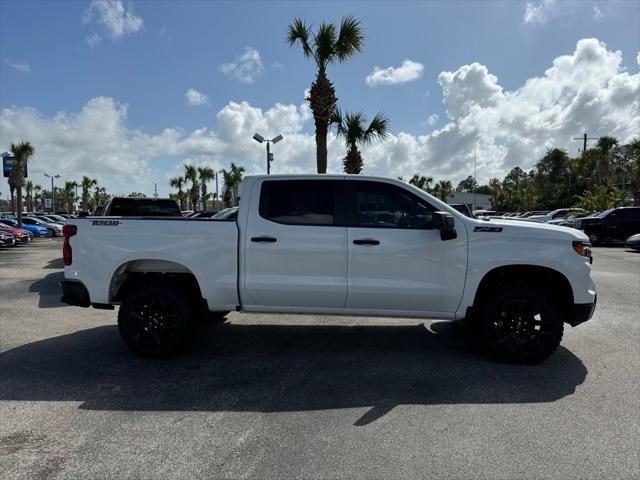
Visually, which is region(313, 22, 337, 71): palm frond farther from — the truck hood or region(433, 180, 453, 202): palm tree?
region(433, 180, 453, 202): palm tree

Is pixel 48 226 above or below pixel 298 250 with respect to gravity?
below

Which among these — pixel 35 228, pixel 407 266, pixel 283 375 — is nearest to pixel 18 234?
pixel 35 228

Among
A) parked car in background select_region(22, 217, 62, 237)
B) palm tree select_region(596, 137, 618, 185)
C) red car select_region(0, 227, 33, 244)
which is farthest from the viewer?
palm tree select_region(596, 137, 618, 185)

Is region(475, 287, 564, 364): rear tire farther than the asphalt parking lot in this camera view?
Yes

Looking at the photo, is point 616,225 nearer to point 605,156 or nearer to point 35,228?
point 605,156

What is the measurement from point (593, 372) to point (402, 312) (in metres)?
2.01

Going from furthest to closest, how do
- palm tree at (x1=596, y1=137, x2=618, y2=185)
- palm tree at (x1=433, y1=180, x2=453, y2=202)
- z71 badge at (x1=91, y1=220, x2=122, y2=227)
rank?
palm tree at (x1=433, y1=180, x2=453, y2=202), palm tree at (x1=596, y1=137, x2=618, y2=185), z71 badge at (x1=91, y1=220, x2=122, y2=227)

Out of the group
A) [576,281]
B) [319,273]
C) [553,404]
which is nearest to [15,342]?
[319,273]

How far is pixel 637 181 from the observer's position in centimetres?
3391

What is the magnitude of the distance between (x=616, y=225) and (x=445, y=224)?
782 inches

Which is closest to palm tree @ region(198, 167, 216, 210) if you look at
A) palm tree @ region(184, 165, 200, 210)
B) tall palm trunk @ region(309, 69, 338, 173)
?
palm tree @ region(184, 165, 200, 210)

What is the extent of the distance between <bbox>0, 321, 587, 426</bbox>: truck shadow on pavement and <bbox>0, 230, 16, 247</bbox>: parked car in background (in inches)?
730

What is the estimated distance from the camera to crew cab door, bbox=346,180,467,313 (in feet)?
16.0

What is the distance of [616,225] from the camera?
20703 millimetres
